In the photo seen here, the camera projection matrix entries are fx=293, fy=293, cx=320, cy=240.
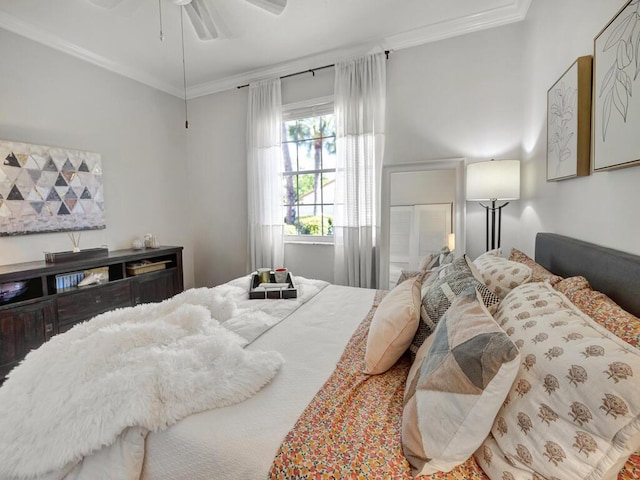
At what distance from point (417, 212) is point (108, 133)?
10.9 feet

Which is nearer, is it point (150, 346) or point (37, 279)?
point (150, 346)

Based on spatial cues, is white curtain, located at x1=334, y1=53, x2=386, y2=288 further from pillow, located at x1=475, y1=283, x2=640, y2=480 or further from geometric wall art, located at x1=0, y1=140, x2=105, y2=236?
geometric wall art, located at x1=0, y1=140, x2=105, y2=236

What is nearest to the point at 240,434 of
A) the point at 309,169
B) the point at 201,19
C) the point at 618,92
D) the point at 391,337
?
the point at 391,337

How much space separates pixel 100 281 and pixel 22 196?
3.01ft

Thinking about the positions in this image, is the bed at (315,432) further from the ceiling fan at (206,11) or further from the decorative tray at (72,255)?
the decorative tray at (72,255)

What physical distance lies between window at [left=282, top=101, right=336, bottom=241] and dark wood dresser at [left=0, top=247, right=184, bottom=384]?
155cm

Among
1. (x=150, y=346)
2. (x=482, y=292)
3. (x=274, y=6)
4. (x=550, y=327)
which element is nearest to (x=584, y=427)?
(x=550, y=327)

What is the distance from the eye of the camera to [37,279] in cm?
227

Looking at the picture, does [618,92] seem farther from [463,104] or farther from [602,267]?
[463,104]

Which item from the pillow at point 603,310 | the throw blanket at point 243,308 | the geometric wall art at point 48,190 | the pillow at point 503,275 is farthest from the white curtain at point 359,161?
the geometric wall art at point 48,190

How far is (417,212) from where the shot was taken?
2.77 metres

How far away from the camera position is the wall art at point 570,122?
1.32m

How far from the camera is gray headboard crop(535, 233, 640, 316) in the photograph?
0.88 meters

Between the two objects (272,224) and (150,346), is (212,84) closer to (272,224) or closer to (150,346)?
(272,224)
